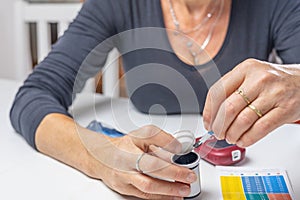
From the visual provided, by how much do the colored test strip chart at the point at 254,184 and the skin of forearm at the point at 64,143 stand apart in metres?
0.21

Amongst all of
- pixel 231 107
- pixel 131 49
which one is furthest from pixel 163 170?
pixel 131 49

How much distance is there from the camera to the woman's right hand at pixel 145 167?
1.97ft

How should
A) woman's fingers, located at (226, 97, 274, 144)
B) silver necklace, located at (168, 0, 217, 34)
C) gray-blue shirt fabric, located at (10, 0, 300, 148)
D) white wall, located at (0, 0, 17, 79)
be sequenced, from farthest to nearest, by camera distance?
white wall, located at (0, 0, 17, 79)
silver necklace, located at (168, 0, 217, 34)
gray-blue shirt fabric, located at (10, 0, 300, 148)
woman's fingers, located at (226, 97, 274, 144)

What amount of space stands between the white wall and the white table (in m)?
1.05

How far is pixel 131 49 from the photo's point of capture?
0.91 meters

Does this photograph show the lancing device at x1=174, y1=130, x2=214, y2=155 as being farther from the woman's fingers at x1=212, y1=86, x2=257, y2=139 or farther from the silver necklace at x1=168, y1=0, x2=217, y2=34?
the silver necklace at x1=168, y1=0, x2=217, y2=34

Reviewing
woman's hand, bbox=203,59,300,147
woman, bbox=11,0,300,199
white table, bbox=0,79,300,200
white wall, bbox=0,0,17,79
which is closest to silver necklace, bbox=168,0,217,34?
woman, bbox=11,0,300,199

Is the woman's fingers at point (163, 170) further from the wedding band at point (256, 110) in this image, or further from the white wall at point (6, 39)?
the white wall at point (6, 39)

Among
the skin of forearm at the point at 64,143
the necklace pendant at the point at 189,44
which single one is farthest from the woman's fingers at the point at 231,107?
the necklace pendant at the point at 189,44

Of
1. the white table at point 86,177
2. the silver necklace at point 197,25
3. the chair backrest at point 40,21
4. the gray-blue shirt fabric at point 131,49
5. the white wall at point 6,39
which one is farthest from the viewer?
the white wall at point 6,39

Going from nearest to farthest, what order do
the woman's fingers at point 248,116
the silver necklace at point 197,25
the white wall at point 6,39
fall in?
the woman's fingers at point 248,116, the silver necklace at point 197,25, the white wall at point 6,39

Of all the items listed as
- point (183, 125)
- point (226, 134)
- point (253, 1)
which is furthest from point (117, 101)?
point (253, 1)

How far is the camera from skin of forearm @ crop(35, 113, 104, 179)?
0.73 m

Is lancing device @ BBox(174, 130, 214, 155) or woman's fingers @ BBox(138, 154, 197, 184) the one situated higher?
lancing device @ BBox(174, 130, 214, 155)
